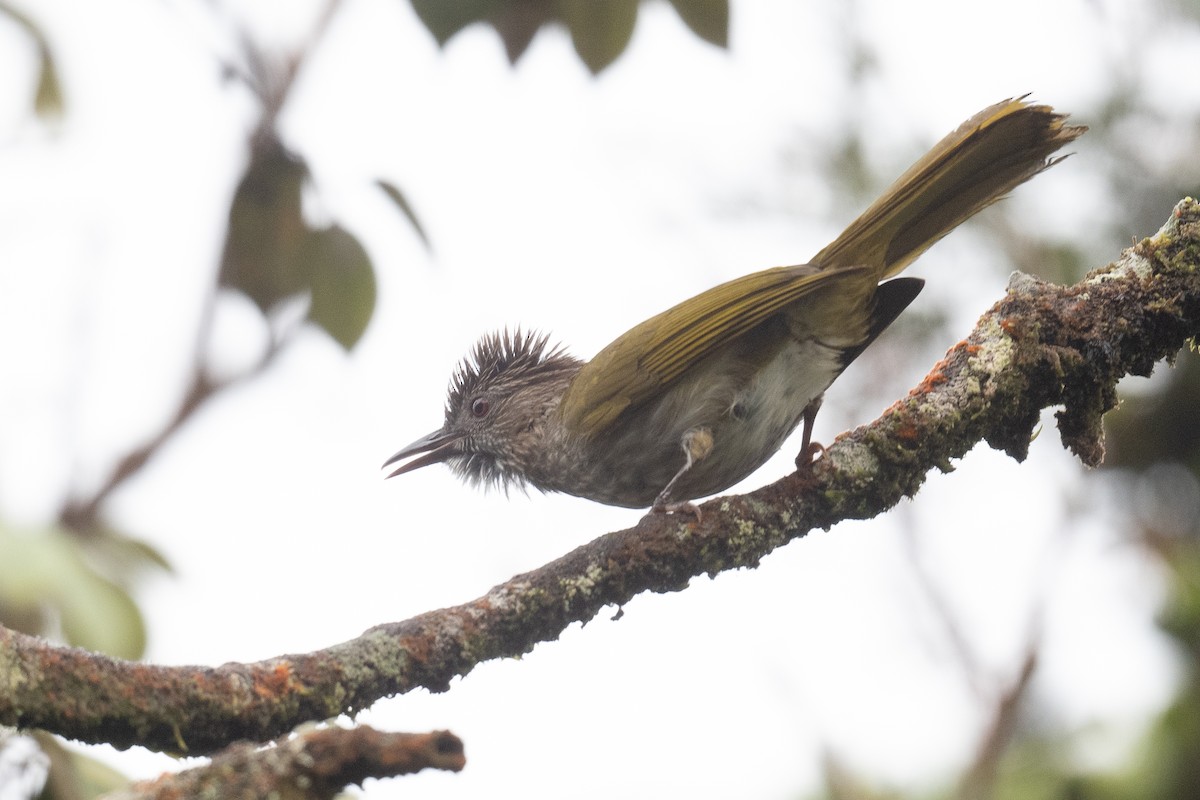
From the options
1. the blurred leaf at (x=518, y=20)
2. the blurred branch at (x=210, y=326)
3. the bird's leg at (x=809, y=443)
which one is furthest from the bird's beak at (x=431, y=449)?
the blurred leaf at (x=518, y=20)

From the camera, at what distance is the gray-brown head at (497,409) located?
4.30m

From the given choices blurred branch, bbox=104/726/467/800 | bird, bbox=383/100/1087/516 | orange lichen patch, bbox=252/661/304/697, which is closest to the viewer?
blurred branch, bbox=104/726/467/800

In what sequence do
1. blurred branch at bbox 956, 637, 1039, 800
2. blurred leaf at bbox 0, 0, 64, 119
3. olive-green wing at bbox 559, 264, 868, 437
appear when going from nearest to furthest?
blurred leaf at bbox 0, 0, 64, 119 < olive-green wing at bbox 559, 264, 868, 437 < blurred branch at bbox 956, 637, 1039, 800

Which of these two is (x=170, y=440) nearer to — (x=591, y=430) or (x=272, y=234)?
(x=272, y=234)

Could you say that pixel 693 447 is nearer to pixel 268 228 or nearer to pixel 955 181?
pixel 955 181

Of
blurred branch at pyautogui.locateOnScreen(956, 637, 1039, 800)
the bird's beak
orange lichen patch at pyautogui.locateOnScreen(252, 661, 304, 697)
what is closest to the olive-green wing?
the bird's beak

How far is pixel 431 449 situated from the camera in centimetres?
462

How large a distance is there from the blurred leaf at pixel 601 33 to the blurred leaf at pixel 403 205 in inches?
22.6

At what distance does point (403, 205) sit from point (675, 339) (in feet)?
3.60

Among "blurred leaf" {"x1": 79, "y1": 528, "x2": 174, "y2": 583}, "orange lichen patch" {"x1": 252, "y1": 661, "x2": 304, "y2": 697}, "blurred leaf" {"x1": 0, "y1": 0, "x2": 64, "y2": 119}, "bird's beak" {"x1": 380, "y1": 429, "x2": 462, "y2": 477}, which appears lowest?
"orange lichen patch" {"x1": 252, "y1": 661, "x2": 304, "y2": 697}

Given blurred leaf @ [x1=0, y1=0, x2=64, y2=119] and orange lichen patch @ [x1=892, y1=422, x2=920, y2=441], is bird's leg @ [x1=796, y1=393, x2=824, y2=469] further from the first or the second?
blurred leaf @ [x1=0, y1=0, x2=64, y2=119]

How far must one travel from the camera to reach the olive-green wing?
3246 mm

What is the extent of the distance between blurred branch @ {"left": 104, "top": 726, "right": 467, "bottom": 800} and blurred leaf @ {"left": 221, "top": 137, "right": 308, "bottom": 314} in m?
1.43

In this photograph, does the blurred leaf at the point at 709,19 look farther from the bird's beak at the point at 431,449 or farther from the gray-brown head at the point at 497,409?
the bird's beak at the point at 431,449
